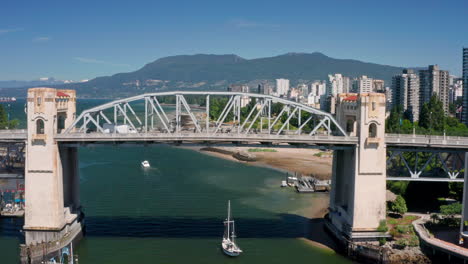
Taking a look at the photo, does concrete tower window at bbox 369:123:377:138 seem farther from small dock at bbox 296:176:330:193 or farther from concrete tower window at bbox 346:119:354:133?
small dock at bbox 296:176:330:193

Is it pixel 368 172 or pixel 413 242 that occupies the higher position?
pixel 368 172

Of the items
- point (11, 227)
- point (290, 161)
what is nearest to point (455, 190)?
point (11, 227)

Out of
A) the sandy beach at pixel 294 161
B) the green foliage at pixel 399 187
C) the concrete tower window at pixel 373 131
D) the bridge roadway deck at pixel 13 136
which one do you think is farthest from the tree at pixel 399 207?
the bridge roadway deck at pixel 13 136

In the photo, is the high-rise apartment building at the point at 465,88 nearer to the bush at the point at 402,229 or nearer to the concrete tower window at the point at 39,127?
the bush at the point at 402,229

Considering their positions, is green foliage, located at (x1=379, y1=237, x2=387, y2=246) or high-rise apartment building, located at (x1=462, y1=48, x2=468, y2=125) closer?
green foliage, located at (x1=379, y1=237, x2=387, y2=246)

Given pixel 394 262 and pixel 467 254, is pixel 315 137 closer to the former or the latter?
pixel 394 262

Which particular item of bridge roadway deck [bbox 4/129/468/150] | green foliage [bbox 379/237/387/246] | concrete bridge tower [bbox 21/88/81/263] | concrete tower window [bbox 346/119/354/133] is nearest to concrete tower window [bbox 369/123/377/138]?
bridge roadway deck [bbox 4/129/468/150]

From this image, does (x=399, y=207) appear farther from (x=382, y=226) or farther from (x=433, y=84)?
(x=433, y=84)
